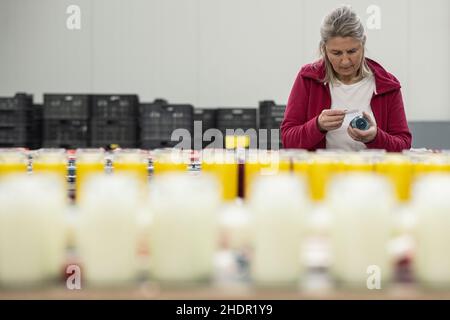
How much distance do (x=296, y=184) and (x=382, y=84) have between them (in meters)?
1.84

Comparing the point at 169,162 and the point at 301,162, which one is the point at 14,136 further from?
the point at 301,162

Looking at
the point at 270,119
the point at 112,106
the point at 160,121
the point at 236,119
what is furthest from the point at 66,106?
the point at 270,119

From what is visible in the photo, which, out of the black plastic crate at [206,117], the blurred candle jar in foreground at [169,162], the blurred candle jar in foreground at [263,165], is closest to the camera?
the blurred candle jar in foreground at [263,165]

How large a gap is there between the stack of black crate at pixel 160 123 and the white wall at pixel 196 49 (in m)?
1.58

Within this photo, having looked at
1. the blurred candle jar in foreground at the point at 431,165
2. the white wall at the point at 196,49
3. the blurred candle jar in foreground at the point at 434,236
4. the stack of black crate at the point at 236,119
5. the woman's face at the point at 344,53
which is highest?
the white wall at the point at 196,49

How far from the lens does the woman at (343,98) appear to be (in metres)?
2.64

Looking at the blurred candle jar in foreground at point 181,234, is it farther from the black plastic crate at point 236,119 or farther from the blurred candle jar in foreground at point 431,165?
the black plastic crate at point 236,119

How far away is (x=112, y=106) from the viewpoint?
604cm

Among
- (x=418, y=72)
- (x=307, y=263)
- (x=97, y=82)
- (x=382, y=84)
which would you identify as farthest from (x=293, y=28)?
(x=307, y=263)

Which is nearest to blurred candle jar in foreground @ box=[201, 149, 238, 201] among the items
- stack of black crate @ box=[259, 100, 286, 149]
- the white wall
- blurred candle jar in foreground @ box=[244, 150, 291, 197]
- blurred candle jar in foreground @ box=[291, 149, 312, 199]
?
blurred candle jar in foreground @ box=[244, 150, 291, 197]

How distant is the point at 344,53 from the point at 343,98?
255mm

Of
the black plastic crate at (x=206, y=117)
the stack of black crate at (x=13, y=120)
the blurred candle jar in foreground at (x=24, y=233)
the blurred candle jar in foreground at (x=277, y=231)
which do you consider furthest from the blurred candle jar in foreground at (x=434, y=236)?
the stack of black crate at (x=13, y=120)
